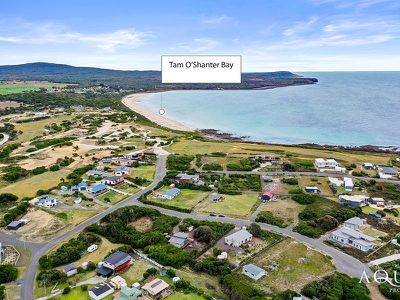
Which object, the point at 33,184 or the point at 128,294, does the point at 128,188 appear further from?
the point at 128,294

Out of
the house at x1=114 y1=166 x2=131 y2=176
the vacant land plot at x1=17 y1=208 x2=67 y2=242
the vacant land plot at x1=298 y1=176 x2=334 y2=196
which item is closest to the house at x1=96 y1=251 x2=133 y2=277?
the vacant land plot at x1=17 y1=208 x2=67 y2=242

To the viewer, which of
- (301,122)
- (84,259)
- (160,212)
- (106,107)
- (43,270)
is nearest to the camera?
(43,270)

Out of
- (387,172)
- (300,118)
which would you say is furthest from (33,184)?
(300,118)

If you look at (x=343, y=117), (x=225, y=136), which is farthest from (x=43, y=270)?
(x=343, y=117)

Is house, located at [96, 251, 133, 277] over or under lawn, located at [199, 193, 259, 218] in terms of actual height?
under

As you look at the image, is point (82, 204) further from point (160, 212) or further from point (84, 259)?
point (84, 259)

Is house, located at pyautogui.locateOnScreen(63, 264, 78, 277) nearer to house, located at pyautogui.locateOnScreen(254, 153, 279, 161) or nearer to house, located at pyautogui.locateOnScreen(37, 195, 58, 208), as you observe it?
house, located at pyautogui.locateOnScreen(37, 195, 58, 208)
